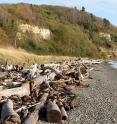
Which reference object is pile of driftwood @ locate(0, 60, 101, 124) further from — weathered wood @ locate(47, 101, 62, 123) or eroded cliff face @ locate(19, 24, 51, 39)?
eroded cliff face @ locate(19, 24, 51, 39)

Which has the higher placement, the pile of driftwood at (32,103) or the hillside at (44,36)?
the hillside at (44,36)

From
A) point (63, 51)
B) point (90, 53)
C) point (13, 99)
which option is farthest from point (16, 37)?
point (13, 99)

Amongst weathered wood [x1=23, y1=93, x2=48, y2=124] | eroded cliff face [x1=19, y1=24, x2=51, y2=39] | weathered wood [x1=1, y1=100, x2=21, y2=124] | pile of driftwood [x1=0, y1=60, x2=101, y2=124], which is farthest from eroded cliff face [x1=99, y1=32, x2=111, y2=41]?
weathered wood [x1=1, y1=100, x2=21, y2=124]

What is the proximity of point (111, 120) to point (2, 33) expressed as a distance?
49.6 metres

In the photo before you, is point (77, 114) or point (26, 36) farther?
point (26, 36)

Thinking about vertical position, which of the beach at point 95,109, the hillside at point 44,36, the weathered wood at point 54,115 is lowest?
the beach at point 95,109

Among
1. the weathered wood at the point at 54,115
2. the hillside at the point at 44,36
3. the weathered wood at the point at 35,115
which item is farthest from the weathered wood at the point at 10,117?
the hillside at the point at 44,36

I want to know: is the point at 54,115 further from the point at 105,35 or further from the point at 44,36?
the point at 105,35

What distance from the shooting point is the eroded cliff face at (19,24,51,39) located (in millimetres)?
71375

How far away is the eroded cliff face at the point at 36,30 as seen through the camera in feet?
234

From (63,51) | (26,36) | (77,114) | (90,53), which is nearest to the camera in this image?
(77,114)

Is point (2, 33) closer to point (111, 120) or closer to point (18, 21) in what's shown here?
point (18, 21)

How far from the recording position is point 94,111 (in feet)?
52.5

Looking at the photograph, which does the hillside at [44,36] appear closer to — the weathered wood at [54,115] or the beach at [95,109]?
the beach at [95,109]
